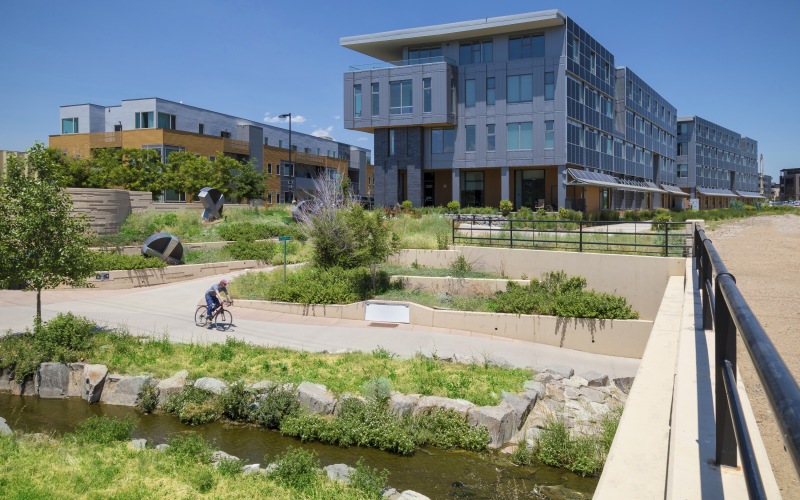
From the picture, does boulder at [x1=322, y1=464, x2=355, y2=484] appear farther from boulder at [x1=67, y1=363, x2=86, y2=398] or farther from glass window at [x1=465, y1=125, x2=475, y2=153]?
glass window at [x1=465, y1=125, x2=475, y2=153]

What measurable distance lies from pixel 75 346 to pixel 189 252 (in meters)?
15.7

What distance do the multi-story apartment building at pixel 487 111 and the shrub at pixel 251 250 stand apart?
23524 mm

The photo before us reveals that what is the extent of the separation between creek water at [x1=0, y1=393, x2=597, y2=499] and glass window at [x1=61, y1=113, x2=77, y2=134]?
192 feet

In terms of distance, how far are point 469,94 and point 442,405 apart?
1658 inches

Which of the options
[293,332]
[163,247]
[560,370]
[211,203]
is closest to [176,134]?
[211,203]

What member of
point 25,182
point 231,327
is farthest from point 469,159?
point 25,182

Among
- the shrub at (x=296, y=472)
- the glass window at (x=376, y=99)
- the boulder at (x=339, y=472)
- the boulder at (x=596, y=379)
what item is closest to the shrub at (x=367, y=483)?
the boulder at (x=339, y=472)

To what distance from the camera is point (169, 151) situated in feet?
189

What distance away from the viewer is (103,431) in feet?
32.1

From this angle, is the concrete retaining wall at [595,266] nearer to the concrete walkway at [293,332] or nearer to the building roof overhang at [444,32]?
the concrete walkway at [293,332]

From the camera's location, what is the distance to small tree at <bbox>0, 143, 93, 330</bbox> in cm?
1460

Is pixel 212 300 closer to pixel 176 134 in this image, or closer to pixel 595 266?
pixel 595 266

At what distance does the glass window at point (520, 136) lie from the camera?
48156 millimetres

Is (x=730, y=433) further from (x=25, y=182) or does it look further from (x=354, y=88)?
(x=354, y=88)
